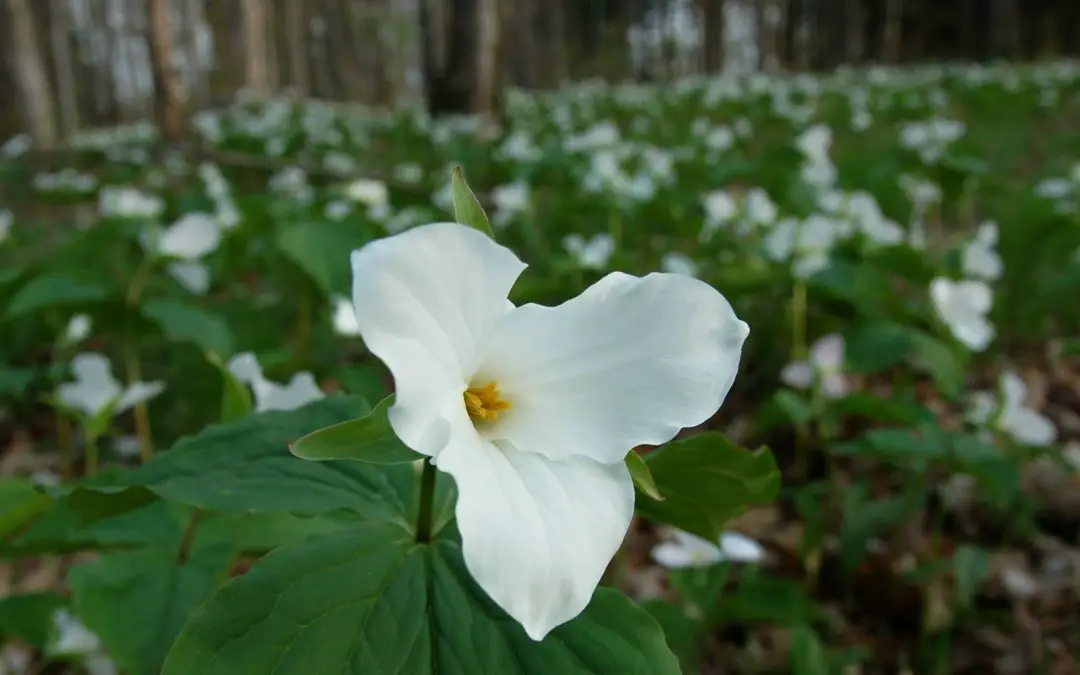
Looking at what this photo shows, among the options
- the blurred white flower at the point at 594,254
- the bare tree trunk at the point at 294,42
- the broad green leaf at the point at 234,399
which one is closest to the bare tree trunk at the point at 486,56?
the blurred white flower at the point at 594,254

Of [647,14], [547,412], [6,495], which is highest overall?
[547,412]

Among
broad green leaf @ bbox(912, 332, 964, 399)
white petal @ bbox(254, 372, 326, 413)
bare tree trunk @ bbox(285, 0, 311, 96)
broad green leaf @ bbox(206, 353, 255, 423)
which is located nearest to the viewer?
broad green leaf @ bbox(206, 353, 255, 423)

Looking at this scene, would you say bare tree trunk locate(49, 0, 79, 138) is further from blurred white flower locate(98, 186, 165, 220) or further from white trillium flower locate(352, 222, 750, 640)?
white trillium flower locate(352, 222, 750, 640)

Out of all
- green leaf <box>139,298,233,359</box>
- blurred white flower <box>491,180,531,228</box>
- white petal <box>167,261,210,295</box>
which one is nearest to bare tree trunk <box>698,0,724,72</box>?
blurred white flower <box>491,180,531,228</box>

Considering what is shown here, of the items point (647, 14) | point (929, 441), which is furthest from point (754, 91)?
point (647, 14)

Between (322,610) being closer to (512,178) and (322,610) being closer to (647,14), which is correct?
(512,178)

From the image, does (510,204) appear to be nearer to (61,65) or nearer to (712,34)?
(61,65)
